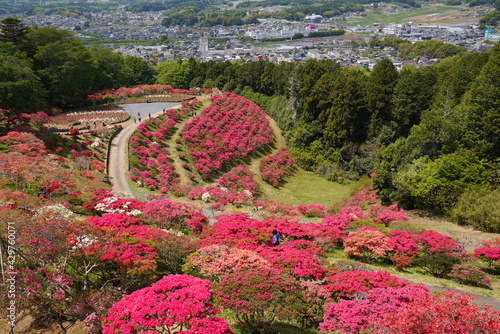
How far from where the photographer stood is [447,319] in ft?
30.3

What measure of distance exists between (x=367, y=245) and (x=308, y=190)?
880 inches

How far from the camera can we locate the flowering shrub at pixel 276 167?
43.3 meters

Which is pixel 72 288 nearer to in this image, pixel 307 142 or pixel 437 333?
pixel 437 333

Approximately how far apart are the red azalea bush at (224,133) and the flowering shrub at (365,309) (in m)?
28.4

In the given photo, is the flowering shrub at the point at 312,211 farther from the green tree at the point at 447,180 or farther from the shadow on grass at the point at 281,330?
the shadow on grass at the point at 281,330

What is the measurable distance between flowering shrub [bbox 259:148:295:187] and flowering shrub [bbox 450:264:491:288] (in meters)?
24.7

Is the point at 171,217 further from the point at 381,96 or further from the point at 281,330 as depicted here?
the point at 381,96

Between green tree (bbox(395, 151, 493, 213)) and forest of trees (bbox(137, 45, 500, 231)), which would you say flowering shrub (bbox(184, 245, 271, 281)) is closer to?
forest of trees (bbox(137, 45, 500, 231))

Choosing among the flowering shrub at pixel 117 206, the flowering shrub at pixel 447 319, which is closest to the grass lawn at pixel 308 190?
the flowering shrub at pixel 117 206

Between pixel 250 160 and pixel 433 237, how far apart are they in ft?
90.3

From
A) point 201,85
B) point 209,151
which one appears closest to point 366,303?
point 209,151

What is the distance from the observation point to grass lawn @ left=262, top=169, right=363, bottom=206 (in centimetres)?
3985

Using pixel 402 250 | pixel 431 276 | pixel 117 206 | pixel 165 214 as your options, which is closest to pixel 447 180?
pixel 402 250

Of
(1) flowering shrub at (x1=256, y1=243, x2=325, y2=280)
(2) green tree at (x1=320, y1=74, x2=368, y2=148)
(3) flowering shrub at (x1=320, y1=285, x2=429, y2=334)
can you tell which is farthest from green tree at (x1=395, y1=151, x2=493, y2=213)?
(3) flowering shrub at (x1=320, y1=285, x2=429, y2=334)
